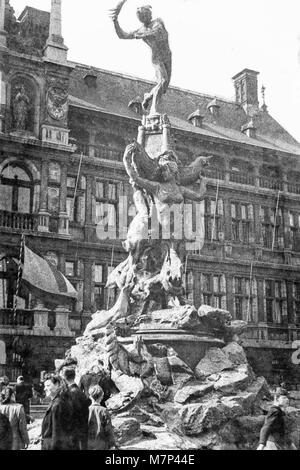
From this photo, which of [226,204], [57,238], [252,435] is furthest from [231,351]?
[226,204]

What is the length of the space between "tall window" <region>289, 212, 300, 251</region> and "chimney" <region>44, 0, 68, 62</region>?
1328cm

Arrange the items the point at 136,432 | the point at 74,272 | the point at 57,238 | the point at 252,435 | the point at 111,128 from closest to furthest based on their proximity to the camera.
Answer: the point at 136,432
the point at 252,435
the point at 57,238
the point at 74,272
the point at 111,128

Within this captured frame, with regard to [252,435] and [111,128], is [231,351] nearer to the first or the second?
[252,435]

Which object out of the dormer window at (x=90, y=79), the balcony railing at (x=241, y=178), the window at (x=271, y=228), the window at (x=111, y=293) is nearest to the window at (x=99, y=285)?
the window at (x=111, y=293)

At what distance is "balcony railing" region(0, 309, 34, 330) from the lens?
2116 cm

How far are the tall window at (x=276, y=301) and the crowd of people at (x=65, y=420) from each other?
880 inches

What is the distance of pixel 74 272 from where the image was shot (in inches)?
963

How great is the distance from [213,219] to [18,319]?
1068 cm

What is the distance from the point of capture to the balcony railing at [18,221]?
22.2 metres

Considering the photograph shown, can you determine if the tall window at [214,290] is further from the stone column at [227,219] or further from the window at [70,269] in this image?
the window at [70,269]

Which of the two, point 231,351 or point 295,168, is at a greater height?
point 295,168

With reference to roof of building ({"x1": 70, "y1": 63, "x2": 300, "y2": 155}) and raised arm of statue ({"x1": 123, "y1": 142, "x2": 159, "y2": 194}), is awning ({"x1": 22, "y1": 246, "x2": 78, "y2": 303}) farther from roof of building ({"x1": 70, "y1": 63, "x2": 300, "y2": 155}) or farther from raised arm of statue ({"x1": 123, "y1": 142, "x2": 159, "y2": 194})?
raised arm of statue ({"x1": 123, "y1": 142, "x2": 159, "y2": 194})

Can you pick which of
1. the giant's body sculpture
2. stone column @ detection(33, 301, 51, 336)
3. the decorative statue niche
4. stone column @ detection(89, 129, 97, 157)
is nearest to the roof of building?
stone column @ detection(89, 129, 97, 157)
